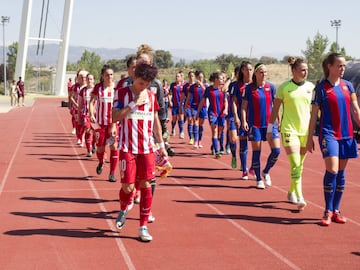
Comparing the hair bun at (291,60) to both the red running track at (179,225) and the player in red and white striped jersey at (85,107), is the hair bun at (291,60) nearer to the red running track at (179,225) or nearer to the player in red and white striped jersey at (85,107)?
the red running track at (179,225)

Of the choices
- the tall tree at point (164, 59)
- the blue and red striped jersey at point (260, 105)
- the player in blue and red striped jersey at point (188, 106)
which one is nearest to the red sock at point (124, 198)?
the blue and red striped jersey at point (260, 105)

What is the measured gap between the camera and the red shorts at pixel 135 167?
645 centimetres

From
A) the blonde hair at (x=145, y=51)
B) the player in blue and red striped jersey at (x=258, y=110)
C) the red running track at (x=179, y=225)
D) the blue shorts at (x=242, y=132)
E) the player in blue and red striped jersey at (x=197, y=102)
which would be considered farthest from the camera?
the player in blue and red striped jersey at (x=197, y=102)

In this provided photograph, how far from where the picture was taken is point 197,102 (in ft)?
55.9

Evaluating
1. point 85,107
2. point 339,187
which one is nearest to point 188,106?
point 85,107

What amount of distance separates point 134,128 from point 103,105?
467cm

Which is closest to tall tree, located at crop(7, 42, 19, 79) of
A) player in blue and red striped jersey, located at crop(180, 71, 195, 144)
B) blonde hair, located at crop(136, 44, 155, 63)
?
player in blue and red striped jersey, located at crop(180, 71, 195, 144)

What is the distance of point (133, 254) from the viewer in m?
6.00

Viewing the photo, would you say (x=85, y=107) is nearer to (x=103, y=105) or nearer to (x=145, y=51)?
(x=103, y=105)

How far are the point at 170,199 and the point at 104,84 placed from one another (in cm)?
323

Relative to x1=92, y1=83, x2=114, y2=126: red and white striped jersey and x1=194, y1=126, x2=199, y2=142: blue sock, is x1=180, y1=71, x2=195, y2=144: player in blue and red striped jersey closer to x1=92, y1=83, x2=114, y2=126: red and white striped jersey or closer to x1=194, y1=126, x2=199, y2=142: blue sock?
x1=194, y1=126, x2=199, y2=142: blue sock

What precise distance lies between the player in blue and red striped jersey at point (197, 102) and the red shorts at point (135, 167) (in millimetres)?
9285

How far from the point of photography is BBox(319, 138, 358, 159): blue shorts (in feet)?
23.3

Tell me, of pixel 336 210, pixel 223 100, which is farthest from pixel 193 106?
pixel 336 210
